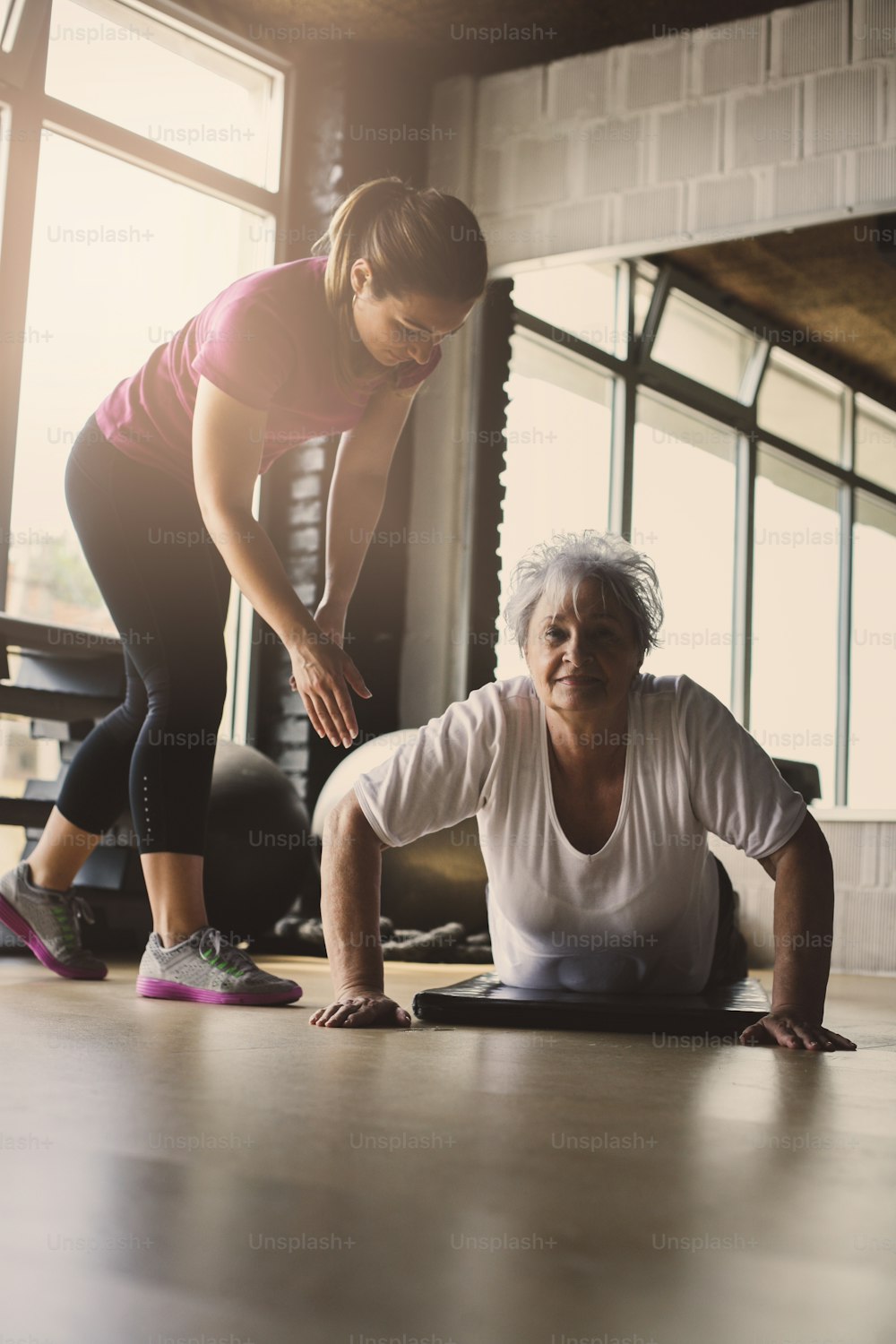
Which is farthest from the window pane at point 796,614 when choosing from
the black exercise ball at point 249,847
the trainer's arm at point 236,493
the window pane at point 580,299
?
the trainer's arm at point 236,493

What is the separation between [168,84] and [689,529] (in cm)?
243

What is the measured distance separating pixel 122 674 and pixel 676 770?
6.96 ft

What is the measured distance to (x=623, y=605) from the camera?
211cm

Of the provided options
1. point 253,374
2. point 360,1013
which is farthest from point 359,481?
point 360,1013

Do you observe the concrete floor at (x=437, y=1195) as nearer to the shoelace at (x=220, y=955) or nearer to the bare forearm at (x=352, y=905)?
the bare forearm at (x=352, y=905)

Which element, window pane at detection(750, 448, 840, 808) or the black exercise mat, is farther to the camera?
window pane at detection(750, 448, 840, 808)

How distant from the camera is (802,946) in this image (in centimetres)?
193

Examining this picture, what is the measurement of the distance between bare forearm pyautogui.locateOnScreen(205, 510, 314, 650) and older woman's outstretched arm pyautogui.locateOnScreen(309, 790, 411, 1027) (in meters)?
0.32

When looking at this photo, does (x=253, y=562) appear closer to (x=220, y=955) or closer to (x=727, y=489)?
(x=220, y=955)

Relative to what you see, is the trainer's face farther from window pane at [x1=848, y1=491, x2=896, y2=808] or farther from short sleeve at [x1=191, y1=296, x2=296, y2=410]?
window pane at [x1=848, y1=491, x2=896, y2=808]

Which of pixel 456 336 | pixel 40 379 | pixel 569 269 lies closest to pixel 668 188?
pixel 569 269

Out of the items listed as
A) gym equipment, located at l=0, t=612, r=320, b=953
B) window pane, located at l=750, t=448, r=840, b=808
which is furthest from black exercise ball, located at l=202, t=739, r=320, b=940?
window pane, located at l=750, t=448, r=840, b=808

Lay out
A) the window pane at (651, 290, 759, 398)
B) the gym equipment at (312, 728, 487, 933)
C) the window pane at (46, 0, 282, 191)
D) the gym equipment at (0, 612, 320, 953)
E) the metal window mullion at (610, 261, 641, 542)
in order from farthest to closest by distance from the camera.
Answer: the metal window mullion at (610, 261, 641, 542)
the window pane at (651, 290, 759, 398)
the window pane at (46, 0, 282, 191)
the gym equipment at (312, 728, 487, 933)
the gym equipment at (0, 612, 320, 953)

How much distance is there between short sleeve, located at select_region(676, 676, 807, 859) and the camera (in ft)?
6.54
